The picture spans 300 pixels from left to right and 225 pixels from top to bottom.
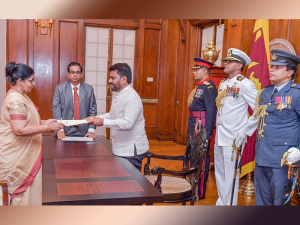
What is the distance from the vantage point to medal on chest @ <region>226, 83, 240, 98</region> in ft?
9.85

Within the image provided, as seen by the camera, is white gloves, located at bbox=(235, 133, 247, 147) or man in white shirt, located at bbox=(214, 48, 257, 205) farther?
man in white shirt, located at bbox=(214, 48, 257, 205)

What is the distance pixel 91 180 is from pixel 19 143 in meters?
0.66

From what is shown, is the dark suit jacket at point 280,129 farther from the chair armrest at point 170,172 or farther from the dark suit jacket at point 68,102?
the dark suit jacket at point 68,102

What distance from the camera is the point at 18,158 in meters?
2.10

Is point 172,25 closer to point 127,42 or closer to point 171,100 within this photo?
point 127,42

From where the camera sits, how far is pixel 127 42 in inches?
273

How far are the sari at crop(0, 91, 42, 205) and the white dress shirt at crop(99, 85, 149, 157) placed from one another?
624 millimetres

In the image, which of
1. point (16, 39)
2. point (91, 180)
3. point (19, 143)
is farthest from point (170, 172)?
point (16, 39)

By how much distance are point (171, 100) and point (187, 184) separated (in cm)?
456

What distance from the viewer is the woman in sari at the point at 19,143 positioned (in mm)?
2061

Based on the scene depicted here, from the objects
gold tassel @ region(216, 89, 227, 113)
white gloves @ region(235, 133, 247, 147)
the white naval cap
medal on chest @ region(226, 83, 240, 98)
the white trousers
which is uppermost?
the white naval cap

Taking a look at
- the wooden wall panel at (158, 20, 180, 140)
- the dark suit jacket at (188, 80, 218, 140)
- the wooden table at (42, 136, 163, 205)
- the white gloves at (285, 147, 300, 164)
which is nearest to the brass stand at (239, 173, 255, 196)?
the dark suit jacket at (188, 80, 218, 140)

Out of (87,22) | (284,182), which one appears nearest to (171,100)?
(87,22)

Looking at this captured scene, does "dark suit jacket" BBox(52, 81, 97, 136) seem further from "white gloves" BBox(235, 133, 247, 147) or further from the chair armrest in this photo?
"white gloves" BBox(235, 133, 247, 147)
